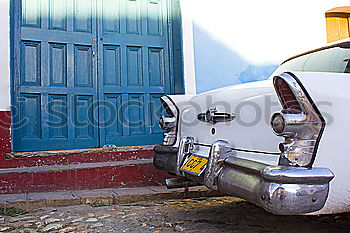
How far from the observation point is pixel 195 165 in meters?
2.63

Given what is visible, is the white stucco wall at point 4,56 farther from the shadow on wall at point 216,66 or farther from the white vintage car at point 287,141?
the white vintage car at point 287,141

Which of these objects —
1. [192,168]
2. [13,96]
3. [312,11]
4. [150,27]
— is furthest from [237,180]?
[312,11]

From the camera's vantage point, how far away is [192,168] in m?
2.64

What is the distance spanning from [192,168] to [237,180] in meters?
0.56

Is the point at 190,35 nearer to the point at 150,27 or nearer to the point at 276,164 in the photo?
the point at 150,27

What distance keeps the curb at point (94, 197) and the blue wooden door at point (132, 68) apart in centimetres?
114

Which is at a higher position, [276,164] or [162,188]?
[276,164]

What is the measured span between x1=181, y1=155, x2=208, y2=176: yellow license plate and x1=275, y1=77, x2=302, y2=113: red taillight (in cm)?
80

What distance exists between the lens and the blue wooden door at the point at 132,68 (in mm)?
5203

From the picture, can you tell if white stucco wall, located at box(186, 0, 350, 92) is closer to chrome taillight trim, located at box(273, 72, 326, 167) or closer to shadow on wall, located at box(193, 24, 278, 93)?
shadow on wall, located at box(193, 24, 278, 93)

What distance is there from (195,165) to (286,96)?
976 mm

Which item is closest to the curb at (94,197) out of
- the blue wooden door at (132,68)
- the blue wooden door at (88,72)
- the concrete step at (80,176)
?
the concrete step at (80,176)

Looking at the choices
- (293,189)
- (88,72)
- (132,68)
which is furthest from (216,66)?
(293,189)

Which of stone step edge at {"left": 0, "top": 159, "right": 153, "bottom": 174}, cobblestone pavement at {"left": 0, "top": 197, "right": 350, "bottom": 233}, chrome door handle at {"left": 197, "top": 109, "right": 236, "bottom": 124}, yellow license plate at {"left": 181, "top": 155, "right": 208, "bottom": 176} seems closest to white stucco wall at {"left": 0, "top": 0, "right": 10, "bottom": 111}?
stone step edge at {"left": 0, "top": 159, "right": 153, "bottom": 174}
